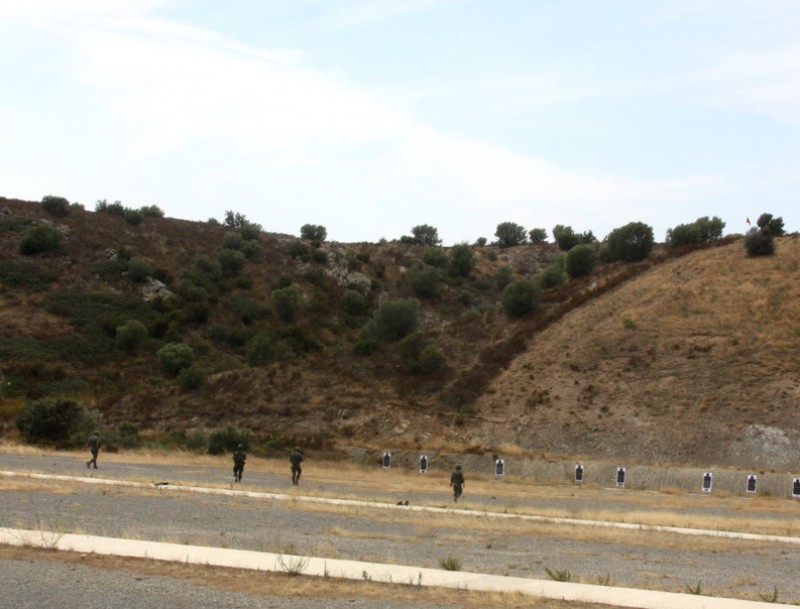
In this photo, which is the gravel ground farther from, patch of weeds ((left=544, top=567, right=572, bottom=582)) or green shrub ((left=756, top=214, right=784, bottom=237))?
green shrub ((left=756, top=214, right=784, bottom=237))

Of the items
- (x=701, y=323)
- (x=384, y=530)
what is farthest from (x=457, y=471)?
(x=701, y=323)

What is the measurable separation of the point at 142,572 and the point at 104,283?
2770 inches

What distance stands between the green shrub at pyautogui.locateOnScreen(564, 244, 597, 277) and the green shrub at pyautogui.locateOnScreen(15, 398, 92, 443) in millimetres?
37942

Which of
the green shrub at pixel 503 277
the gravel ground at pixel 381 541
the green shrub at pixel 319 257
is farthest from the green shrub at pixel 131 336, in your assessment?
the gravel ground at pixel 381 541

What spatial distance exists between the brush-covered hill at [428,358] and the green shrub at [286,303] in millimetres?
151

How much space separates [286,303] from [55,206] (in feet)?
87.5

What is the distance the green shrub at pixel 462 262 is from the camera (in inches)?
3750

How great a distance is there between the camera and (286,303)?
263ft

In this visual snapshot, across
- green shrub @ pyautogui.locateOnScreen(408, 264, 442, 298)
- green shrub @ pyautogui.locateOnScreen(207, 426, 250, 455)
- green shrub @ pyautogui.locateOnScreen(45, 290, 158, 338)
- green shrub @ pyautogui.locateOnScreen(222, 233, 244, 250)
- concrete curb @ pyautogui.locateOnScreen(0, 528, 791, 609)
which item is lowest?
green shrub @ pyautogui.locateOnScreen(207, 426, 250, 455)

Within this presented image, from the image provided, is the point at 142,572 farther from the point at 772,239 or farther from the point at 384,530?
the point at 772,239

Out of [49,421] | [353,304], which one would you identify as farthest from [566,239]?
[49,421]

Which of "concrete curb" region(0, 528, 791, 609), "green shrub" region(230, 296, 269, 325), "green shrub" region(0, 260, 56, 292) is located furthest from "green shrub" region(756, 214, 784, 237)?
"concrete curb" region(0, 528, 791, 609)

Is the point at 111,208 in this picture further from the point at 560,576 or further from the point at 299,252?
the point at 560,576

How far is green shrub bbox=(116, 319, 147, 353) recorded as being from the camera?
225ft
